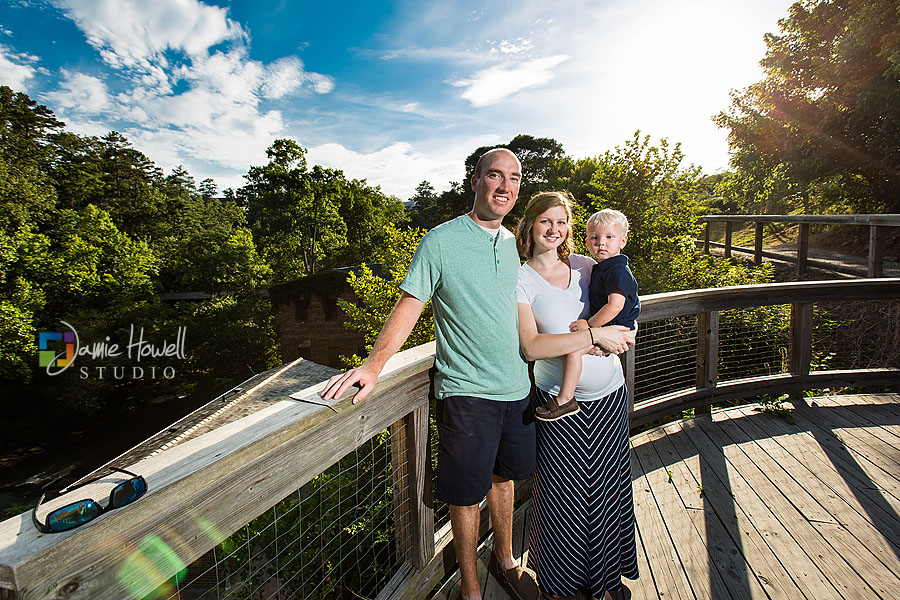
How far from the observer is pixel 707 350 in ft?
10.8

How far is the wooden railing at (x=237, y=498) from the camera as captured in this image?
0.65m

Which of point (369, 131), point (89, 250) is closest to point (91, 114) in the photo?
point (369, 131)

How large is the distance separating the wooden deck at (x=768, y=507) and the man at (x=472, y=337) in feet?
1.87

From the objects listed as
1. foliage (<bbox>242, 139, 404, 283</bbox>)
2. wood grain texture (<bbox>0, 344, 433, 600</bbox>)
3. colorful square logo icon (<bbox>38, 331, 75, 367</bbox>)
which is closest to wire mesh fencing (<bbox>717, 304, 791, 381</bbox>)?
wood grain texture (<bbox>0, 344, 433, 600</bbox>)

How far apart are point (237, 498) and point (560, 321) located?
123cm

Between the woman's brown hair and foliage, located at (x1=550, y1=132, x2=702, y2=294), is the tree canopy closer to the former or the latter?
foliage, located at (x1=550, y1=132, x2=702, y2=294)

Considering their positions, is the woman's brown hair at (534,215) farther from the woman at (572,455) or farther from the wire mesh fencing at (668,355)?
the wire mesh fencing at (668,355)

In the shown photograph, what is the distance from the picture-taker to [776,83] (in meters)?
11.2

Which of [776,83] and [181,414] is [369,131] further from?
[776,83]

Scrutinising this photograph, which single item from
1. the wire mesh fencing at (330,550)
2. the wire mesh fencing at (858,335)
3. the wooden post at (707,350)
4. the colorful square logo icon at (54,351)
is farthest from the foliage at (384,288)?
the colorful square logo icon at (54,351)

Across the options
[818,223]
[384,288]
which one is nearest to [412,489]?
[818,223]

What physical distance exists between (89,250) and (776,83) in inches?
1289

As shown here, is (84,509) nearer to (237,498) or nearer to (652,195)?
(237,498)

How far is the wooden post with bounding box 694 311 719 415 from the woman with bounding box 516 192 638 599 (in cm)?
183
